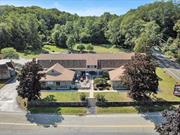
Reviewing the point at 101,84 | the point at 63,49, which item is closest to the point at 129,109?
the point at 101,84

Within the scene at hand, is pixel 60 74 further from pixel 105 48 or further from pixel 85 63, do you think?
pixel 105 48

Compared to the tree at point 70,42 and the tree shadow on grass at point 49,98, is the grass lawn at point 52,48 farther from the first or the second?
the tree shadow on grass at point 49,98

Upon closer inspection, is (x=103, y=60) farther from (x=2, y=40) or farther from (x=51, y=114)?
(x=2, y=40)

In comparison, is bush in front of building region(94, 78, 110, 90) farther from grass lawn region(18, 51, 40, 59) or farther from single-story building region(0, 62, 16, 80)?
grass lawn region(18, 51, 40, 59)

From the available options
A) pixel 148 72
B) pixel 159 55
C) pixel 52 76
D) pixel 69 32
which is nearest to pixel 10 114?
pixel 52 76

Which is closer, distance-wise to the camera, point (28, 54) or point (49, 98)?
point (49, 98)
